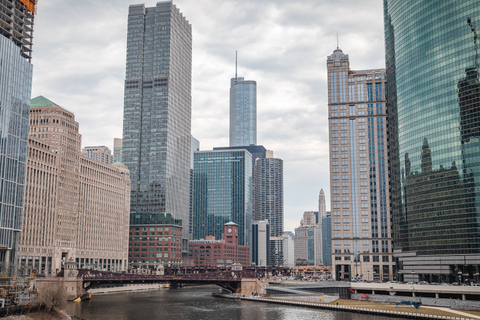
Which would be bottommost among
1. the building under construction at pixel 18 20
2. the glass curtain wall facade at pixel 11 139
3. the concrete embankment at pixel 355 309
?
the concrete embankment at pixel 355 309

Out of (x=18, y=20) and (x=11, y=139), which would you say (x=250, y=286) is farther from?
(x=18, y=20)

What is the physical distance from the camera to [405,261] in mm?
189375

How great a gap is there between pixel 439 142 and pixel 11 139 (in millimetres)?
137849

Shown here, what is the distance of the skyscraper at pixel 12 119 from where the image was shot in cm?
15412

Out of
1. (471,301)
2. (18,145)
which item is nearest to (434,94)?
(471,301)

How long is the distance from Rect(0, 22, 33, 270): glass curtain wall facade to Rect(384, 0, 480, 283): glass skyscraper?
437 ft

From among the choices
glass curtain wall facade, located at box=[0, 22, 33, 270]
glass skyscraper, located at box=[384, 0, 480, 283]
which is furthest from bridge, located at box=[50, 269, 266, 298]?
glass skyscraper, located at box=[384, 0, 480, 283]

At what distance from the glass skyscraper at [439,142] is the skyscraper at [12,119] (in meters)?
133

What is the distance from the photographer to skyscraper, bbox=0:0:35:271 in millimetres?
154125

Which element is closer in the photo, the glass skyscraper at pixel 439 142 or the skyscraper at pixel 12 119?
the skyscraper at pixel 12 119

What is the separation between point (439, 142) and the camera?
580 feet

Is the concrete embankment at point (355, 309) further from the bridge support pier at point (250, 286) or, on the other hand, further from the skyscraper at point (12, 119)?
the skyscraper at point (12, 119)

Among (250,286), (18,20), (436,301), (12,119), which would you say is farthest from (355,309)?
(18,20)

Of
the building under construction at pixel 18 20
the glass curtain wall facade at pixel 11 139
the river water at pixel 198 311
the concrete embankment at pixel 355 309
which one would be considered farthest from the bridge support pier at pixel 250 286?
the building under construction at pixel 18 20
